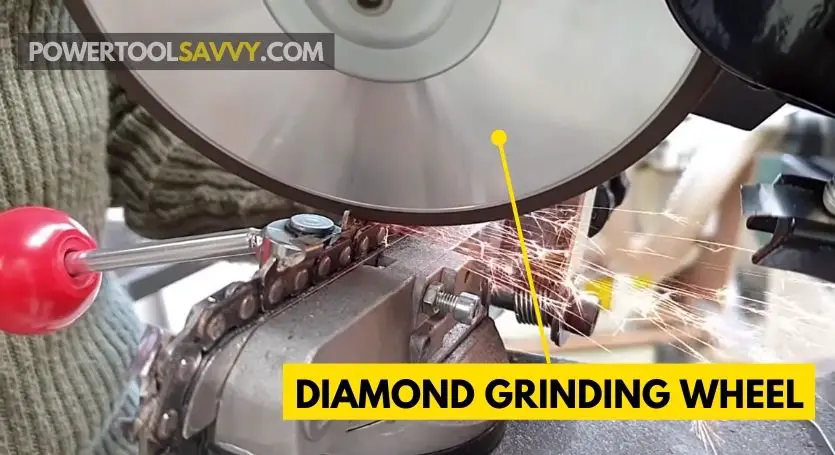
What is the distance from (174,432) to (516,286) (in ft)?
1.17

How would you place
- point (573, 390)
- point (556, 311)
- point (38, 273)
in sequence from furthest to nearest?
point (556, 311)
point (573, 390)
point (38, 273)

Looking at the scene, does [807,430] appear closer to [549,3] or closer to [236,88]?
[549,3]

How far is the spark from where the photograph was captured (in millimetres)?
703

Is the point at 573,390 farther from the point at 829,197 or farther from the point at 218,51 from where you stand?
the point at 218,51

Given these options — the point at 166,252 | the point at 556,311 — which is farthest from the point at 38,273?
the point at 556,311

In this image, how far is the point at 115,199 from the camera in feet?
2.84

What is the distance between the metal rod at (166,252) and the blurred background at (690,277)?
55 centimetres

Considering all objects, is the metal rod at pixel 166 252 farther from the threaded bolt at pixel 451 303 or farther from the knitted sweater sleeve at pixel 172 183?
the knitted sweater sleeve at pixel 172 183

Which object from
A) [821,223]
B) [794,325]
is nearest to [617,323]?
[794,325]

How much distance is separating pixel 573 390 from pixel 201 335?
0.81 feet

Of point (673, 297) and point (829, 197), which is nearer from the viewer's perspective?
point (829, 197)

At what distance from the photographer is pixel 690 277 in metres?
1.20

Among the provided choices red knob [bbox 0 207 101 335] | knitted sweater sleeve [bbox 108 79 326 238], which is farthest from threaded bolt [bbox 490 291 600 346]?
red knob [bbox 0 207 101 335]

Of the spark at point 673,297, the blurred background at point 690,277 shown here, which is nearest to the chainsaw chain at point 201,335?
the spark at point 673,297
